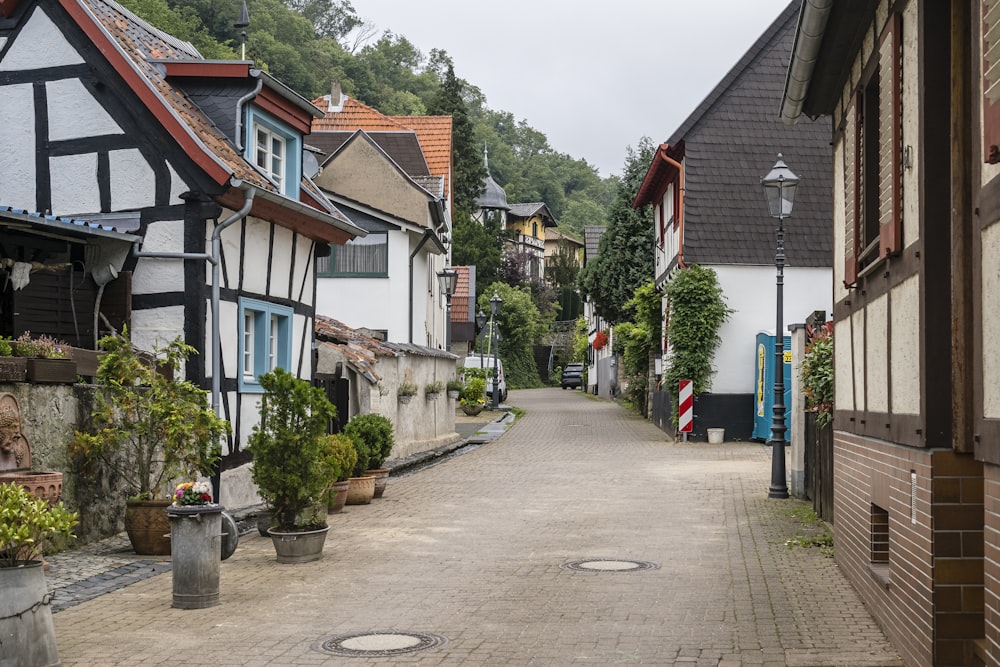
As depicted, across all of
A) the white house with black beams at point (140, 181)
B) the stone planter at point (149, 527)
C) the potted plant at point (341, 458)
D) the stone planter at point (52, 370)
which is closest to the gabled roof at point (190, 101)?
the white house with black beams at point (140, 181)

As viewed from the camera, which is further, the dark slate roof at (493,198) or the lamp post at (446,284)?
the dark slate roof at (493,198)

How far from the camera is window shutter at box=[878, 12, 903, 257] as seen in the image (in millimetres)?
7000

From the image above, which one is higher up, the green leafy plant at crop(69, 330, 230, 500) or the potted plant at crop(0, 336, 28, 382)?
the potted plant at crop(0, 336, 28, 382)

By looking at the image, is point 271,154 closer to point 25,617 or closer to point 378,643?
point 378,643

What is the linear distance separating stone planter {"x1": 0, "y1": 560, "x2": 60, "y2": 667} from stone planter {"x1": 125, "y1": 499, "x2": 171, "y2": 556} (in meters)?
4.66

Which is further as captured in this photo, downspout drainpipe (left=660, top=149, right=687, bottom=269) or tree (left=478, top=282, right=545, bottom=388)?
tree (left=478, top=282, right=545, bottom=388)

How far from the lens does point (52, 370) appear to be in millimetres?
11117

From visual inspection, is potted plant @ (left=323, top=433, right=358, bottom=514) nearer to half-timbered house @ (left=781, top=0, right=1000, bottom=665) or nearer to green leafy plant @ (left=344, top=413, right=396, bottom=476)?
green leafy plant @ (left=344, top=413, right=396, bottom=476)

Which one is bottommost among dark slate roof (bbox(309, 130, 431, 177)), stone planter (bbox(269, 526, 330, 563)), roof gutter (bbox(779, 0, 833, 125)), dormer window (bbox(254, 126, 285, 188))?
stone planter (bbox(269, 526, 330, 563))

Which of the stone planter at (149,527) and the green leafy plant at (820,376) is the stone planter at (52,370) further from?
the green leafy plant at (820,376)

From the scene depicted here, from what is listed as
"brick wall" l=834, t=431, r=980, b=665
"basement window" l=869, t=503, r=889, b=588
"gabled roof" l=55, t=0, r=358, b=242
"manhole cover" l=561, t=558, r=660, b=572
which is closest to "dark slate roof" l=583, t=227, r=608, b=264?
"gabled roof" l=55, t=0, r=358, b=242

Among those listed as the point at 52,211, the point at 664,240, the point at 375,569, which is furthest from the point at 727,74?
the point at 375,569

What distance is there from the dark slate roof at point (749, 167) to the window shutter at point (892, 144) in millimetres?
20571

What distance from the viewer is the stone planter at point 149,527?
11.6 metres
